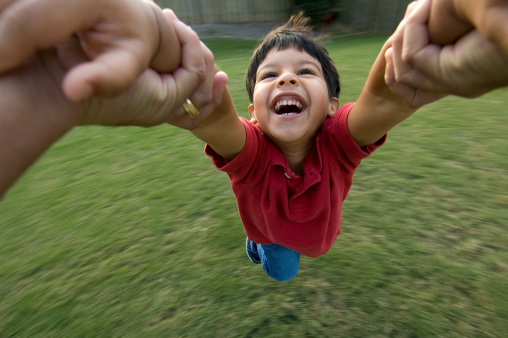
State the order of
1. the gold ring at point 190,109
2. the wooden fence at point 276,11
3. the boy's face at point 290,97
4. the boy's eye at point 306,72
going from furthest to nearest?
the wooden fence at point 276,11
the boy's eye at point 306,72
the boy's face at point 290,97
the gold ring at point 190,109

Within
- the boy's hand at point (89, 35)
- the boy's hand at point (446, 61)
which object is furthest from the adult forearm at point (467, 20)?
the boy's hand at point (89, 35)

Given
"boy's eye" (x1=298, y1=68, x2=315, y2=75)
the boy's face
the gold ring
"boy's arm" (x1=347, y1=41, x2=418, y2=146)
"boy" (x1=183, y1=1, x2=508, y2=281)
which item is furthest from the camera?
"boy's eye" (x1=298, y1=68, x2=315, y2=75)

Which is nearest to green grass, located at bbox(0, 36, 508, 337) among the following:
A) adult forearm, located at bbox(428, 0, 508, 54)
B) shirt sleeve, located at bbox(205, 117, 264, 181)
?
shirt sleeve, located at bbox(205, 117, 264, 181)

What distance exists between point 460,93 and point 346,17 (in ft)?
48.6

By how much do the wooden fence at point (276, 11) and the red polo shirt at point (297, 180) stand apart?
1241cm

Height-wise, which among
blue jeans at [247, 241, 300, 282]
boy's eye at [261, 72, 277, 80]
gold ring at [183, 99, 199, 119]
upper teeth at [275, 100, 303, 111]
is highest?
gold ring at [183, 99, 199, 119]

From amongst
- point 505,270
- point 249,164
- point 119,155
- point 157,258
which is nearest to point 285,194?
point 249,164

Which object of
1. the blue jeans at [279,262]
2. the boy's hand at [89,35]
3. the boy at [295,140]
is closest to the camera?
the boy's hand at [89,35]

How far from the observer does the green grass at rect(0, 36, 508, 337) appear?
1.80m

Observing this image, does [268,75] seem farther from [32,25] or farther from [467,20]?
[32,25]

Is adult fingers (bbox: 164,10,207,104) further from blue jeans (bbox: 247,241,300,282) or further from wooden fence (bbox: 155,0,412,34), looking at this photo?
wooden fence (bbox: 155,0,412,34)

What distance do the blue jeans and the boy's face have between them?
646 millimetres

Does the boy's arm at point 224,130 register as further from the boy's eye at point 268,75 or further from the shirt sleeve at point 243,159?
the boy's eye at point 268,75

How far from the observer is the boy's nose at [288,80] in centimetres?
154
